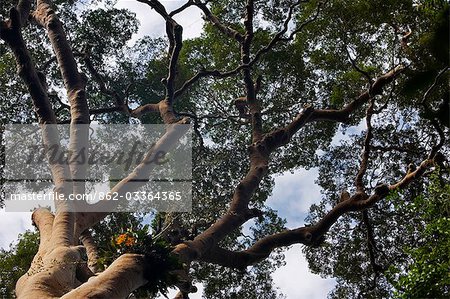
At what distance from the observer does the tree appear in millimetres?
9898

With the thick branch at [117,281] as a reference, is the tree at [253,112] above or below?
above

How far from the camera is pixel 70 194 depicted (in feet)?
28.2

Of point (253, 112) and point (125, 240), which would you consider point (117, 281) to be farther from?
point (253, 112)

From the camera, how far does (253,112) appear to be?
12.7 metres

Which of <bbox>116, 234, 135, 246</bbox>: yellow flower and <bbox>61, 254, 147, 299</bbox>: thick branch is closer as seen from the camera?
<bbox>61, 254, 147, 299</bbox>: thick branch

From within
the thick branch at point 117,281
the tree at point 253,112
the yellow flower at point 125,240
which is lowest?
the thick branch at point 117,281

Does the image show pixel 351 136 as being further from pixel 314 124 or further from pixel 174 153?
pixel 174 153

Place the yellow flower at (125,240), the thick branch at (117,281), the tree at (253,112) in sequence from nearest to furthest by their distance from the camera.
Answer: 1. the thick branch at (117,281)
2. the yellow flower at (125,240)
3. the tree at (253,112)

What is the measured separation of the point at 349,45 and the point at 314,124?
2.50 metres

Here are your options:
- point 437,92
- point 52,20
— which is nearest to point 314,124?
point 437,92

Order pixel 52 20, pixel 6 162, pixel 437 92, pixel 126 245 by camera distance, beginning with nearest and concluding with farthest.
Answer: pixel 126 245 → pixel 52 20 → pixel 437 92 → pixel 6 162

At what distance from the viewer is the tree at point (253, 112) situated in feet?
32.5

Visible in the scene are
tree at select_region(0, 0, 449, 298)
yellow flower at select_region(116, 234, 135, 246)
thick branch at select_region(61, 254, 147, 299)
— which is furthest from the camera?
tree at select_region(0, 0, 449, 298)

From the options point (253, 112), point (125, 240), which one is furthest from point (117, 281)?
point (253, 112)
